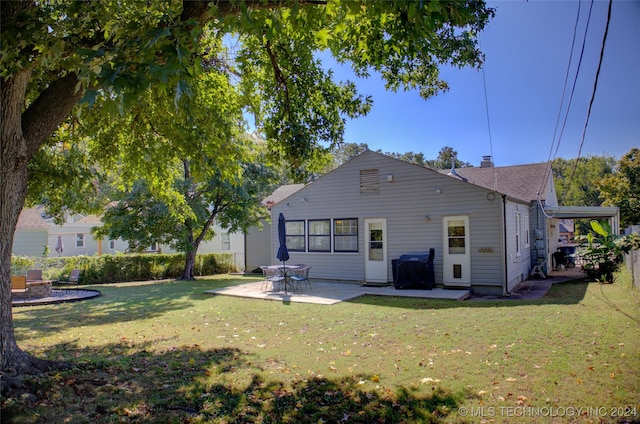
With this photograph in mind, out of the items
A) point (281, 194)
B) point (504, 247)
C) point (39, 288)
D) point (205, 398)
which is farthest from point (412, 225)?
point (281, 194)

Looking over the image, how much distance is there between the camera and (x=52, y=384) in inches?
171

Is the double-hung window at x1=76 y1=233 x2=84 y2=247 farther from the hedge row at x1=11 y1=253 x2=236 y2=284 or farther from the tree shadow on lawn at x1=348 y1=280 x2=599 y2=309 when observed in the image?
the tree shadow on lawn at x1=348 y1=280 x2=599 y2=309

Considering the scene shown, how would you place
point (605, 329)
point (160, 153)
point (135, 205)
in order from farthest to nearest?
1. point (135, 205)
2. point (160, 153)
3. point (605, 329)

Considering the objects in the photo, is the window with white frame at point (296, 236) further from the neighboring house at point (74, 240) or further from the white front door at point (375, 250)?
the neighboring house at point (74, 240)

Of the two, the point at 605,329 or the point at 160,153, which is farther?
the point at 160,153

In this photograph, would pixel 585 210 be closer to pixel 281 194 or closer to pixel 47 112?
pixel 281 194

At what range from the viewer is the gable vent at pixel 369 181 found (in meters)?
15.0

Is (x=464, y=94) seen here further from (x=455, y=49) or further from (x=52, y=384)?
(x=52, y=384)

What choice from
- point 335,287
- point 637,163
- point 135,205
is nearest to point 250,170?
point 135,205

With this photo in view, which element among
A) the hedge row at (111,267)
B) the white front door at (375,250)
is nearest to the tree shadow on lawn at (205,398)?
the white front door at (375,250)

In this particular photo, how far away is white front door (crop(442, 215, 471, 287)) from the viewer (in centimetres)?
1313

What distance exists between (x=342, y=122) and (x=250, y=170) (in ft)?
34.5


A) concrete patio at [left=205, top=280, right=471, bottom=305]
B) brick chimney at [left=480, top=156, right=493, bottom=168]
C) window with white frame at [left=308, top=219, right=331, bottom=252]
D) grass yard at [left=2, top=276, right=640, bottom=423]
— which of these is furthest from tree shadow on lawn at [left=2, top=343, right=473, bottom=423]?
brick chimney at [left=480, top=156, right=493, bottom=168]

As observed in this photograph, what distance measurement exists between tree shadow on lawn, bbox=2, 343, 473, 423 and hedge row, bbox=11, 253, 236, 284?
15221mm
